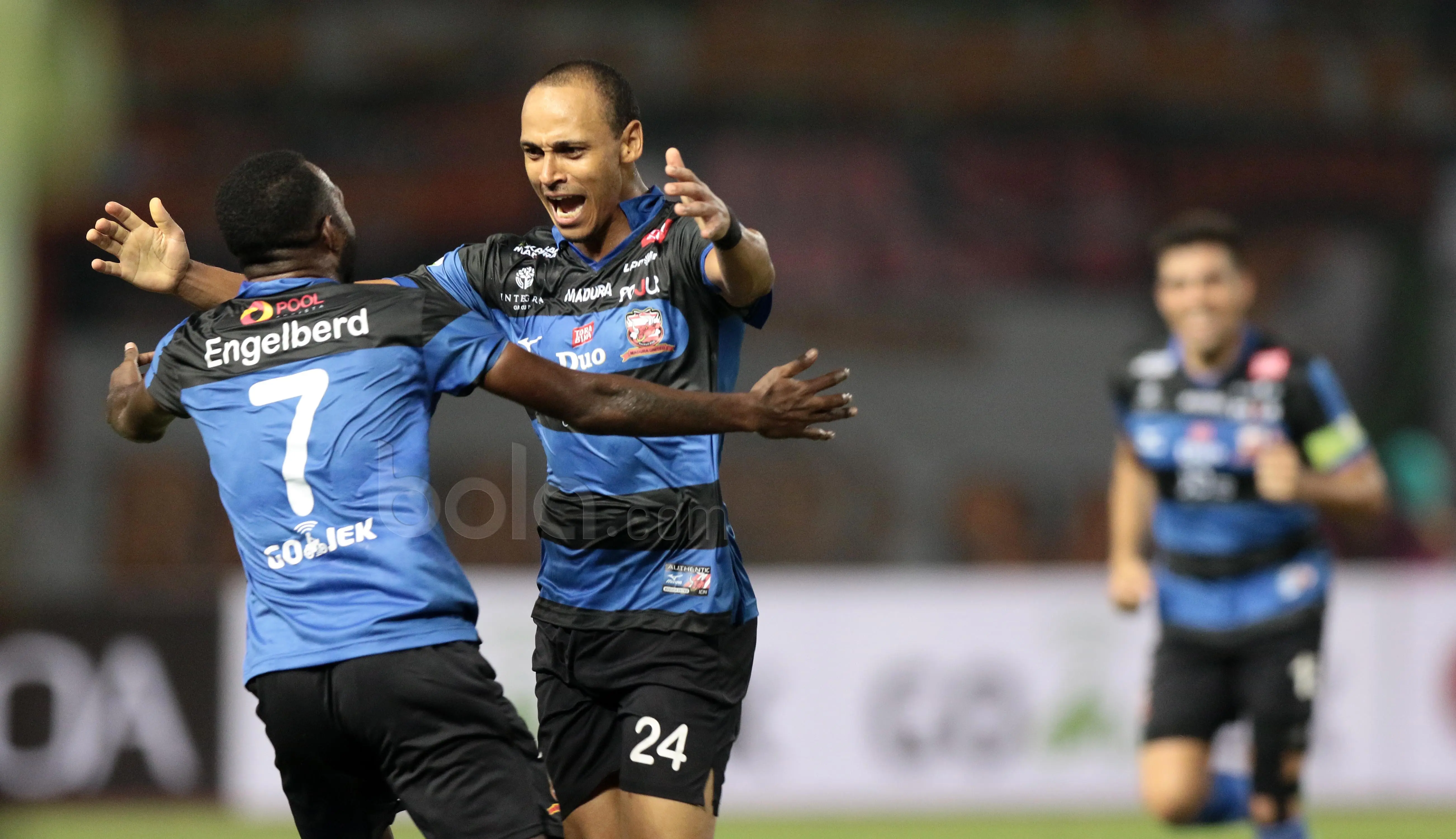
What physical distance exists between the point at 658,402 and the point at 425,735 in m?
0.91

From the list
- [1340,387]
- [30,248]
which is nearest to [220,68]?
[1340,387]

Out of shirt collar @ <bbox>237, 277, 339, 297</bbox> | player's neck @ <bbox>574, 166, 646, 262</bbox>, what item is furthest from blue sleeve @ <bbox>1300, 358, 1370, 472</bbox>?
shirt collar @ <bbox>237, 277, 339, 297</bbox>

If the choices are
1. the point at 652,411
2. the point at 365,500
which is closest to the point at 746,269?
the point at 652,411

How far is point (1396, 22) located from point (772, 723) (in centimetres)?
1194

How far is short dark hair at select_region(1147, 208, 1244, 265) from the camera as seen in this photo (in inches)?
264

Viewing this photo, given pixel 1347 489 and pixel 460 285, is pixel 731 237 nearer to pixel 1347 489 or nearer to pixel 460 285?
pixel 460 285

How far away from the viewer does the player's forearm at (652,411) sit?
3938 mm

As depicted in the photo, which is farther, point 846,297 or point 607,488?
point 846,297

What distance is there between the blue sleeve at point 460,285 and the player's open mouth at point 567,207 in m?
0.35

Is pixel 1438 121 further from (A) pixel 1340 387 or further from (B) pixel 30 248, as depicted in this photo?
(B) pixel 30 248

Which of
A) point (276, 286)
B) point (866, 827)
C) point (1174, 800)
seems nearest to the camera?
point (276, 286)

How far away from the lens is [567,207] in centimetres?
452

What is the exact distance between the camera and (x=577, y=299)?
4547mm

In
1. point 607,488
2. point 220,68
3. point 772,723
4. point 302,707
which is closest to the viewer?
point 302,707
